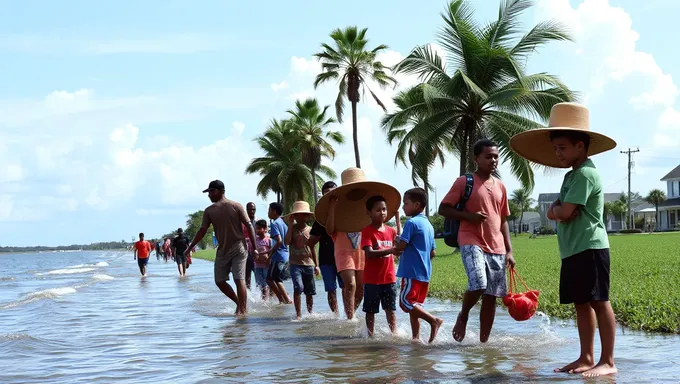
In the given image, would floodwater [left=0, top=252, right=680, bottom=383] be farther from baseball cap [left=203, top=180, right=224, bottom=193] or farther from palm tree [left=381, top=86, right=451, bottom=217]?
palm tree [left=381, top=86, right=451, bottom=217]

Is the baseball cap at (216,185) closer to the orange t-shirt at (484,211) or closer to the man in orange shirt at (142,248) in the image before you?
the orange t-shirt at (484,211)

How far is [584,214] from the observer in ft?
20.2

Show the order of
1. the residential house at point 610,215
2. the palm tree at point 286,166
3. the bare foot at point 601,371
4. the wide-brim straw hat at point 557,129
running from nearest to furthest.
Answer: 1. the bare foot at point 601,371
2. the wide-brim straw hat at point 557,129
3. the palm tree at point 286,166
4. the residential house at point 610,215

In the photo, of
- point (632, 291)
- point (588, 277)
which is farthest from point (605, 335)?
point (632, 291)

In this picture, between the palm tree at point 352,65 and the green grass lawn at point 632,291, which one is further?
the palm tree at point 352,65

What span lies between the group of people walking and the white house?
8027 centimetres

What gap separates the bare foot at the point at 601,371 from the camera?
6.17 m

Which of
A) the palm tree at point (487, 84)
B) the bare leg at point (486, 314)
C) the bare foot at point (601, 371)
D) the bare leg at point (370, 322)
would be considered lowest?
the bare foot at point (601, 371)

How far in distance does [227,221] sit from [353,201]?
2859mm

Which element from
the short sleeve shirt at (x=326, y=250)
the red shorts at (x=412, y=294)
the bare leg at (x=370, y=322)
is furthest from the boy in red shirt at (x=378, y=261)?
the short sleeve shirt at (x=326, y=250)

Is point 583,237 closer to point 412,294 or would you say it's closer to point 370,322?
point 412,294

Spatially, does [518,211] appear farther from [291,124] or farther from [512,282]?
[512,282]

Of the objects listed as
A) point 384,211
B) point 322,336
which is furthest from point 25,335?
point 384,211

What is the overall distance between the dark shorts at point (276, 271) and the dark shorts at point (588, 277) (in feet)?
26.1
